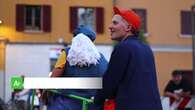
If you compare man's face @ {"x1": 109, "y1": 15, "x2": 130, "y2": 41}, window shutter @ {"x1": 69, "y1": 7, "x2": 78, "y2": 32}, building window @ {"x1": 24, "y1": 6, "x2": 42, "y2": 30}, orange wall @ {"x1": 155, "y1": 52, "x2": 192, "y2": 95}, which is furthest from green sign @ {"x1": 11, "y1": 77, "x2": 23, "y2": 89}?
orange wall @ {"x1": 155, "y1": 52, "x2": 192, "y2": 95}

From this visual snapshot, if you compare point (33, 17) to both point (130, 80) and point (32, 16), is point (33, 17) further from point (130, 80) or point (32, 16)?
point (130, 80)

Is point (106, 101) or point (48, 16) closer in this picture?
point (106, 101)

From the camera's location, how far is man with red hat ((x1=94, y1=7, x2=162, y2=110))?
13.5ft

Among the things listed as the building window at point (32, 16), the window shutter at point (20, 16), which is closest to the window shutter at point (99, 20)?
the building window at point (32, 16)

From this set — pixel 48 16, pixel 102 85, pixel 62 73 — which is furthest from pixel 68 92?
pixel 48 16

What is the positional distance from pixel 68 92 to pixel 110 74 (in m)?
0.95

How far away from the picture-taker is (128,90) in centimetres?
412

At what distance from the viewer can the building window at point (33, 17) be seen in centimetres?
3136

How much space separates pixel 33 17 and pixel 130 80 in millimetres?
27940

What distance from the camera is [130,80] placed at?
13.6 ft

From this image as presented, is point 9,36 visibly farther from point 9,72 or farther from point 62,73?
point 62,73

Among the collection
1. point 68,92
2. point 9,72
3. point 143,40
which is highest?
point 143,40

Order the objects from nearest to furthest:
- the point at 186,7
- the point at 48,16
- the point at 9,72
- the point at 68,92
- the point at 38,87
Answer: the point at 38,87 → the point at 68,92 → the point at 9,72 → the point at 48,16 → the point at 186,7

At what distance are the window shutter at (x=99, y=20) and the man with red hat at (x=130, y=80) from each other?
27442 mm
